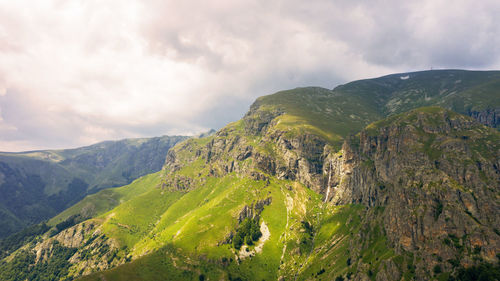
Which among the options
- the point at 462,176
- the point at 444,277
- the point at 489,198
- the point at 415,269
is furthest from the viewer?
the point at 462,176

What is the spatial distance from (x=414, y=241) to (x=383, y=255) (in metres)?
25.1

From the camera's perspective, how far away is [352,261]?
195125 millimetres

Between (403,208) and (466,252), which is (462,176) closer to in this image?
(403,208)

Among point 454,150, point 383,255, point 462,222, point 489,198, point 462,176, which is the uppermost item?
point 454,150

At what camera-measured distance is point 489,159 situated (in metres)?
187

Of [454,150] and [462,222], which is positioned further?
[454,150]

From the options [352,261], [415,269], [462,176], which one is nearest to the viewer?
[415,269]

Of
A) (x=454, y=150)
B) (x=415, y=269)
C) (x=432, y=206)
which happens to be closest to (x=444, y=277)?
(x=415, y=269)

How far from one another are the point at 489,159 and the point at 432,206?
242 ft

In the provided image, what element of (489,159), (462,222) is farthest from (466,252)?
(489,159)

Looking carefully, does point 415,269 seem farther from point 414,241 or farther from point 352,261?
point 352,261

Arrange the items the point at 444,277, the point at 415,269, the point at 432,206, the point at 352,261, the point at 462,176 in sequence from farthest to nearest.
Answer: the point at 352,261
the point at 462,176
the point at 432,206
the point at 415,269
the point at 444,277

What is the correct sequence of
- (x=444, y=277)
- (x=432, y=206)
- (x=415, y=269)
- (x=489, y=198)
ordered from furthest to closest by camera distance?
(x=432, y=206), (x=489, y=198), (x=415, y=269), (x=444, y=277)

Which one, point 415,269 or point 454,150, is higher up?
point 454,150
